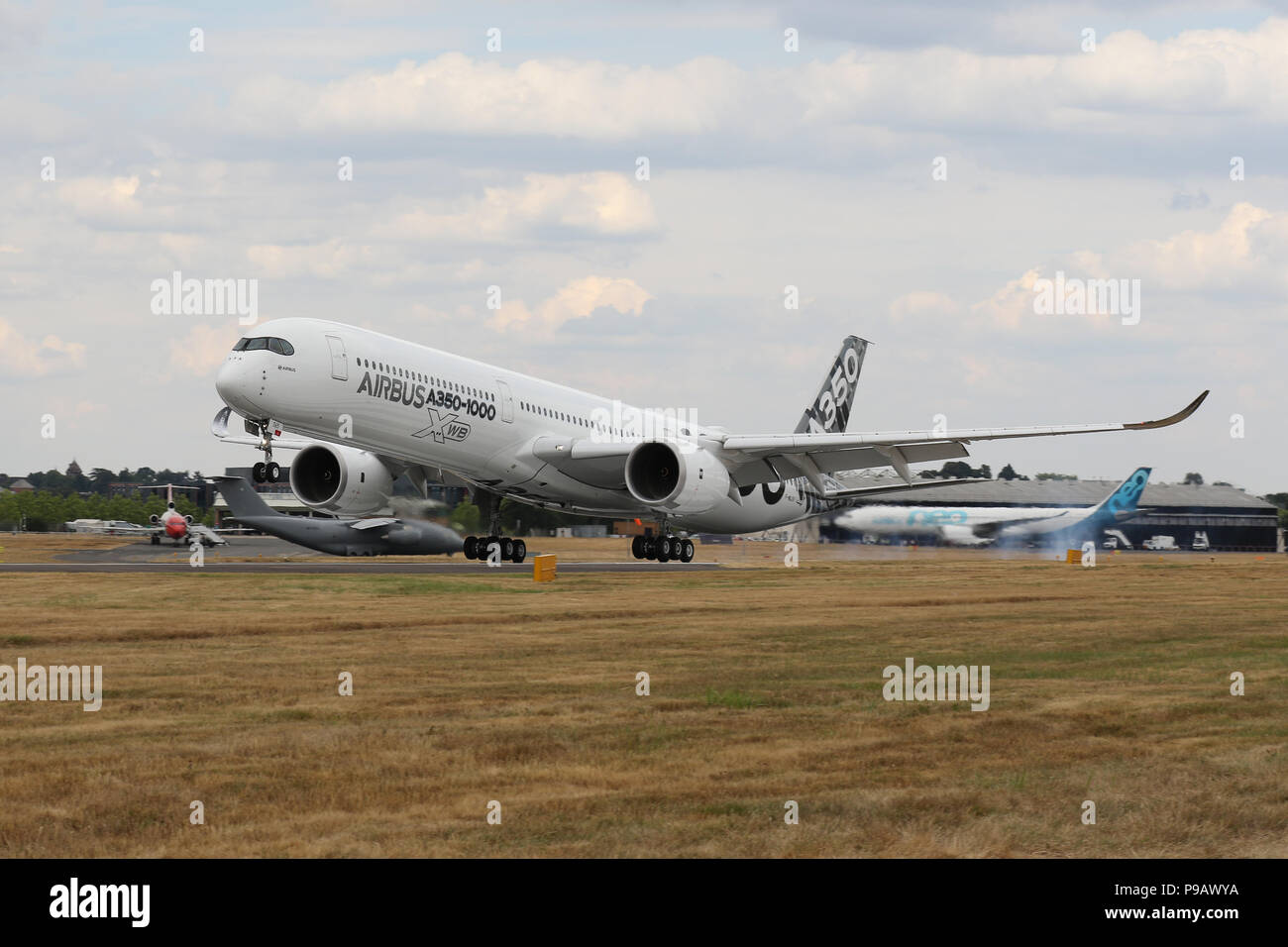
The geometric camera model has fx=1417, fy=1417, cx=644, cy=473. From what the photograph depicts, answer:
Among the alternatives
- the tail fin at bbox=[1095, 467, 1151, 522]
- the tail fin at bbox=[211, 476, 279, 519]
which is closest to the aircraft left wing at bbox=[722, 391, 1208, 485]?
the tail fin at bbox=[211, 476, 279, 519]

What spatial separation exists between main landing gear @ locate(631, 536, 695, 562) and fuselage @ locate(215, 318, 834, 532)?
1.39m

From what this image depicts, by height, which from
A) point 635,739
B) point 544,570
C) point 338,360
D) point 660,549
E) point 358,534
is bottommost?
point 635,739

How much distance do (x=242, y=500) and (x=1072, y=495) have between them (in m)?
71.5

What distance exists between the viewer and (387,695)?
15484 millimetres

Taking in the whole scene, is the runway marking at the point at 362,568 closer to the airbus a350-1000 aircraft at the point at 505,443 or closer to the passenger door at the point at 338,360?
the airbus a350-1000 aircraft at the point at 505,443

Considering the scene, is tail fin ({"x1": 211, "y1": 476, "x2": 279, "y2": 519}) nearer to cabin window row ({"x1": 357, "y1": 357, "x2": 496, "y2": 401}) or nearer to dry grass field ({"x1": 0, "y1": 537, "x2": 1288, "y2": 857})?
cabin window row ({"x1": 357, "y1": 357, "x2": 496, "y2": 401})

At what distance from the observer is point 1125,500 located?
80.2 meters

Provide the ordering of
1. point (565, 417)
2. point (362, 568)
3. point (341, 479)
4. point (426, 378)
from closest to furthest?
point (426, 378) → point (341, 479) → point (565, 417) → point (362, 568)

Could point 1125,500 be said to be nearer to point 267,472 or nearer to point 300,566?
point 300,566

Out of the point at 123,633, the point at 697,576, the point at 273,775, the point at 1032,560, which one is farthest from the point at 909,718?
the point at 1032,560

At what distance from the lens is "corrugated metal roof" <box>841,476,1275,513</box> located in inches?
4313

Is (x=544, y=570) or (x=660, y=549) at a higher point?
(x=660, y=549)

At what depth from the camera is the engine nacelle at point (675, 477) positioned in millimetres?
40281

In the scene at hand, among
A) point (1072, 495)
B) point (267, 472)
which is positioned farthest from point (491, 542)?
point (1072, 495)
